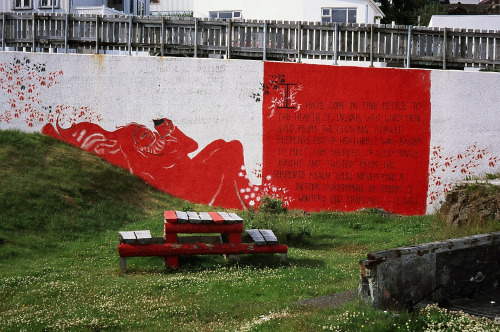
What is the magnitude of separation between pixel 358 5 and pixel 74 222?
65.1 feet

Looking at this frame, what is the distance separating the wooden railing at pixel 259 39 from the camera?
17.7 m

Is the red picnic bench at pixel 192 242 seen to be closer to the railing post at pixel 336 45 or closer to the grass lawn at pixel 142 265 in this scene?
the grass lawn at pixel 142 265

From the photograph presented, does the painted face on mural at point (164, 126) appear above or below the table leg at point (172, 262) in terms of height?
above

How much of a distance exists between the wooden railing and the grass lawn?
3409 mm

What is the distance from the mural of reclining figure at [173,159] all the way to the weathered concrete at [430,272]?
9.38 metres

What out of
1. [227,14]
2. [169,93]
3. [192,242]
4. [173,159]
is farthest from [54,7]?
[192,242]

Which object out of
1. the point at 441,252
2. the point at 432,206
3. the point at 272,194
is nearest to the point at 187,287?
the point at 441,252

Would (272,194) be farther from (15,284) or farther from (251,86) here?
(15,284)

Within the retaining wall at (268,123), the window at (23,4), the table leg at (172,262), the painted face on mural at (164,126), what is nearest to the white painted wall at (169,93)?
the retaining wall at (268,123)

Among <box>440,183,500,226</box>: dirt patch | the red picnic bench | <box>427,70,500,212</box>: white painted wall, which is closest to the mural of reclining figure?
<box>427,70,500,212</box>: white painted wall

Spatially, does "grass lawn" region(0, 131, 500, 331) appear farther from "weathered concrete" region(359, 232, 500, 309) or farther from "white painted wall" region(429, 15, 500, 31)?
"white painted wall" region(429, 15, 500, 31)

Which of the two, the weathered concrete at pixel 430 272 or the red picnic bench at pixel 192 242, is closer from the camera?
the weathered concrete at pixel 430 272

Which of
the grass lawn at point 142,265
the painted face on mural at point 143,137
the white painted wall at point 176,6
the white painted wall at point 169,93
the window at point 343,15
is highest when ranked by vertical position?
the white painted wall at point 176,6

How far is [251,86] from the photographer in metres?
17.2
